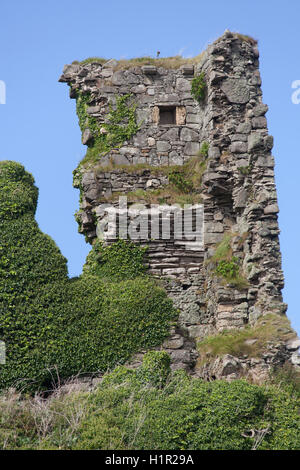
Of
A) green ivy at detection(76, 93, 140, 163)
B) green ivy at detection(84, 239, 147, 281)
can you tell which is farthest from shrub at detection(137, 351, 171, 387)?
green ivy at detection(76, 93, 140, 163)

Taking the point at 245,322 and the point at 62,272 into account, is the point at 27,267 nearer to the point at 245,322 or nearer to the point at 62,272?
the point at 62,272

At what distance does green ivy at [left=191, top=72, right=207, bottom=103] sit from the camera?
22.6m

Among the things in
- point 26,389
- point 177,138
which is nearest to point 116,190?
point 177,138

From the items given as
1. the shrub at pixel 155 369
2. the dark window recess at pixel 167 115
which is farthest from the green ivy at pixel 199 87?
the shrub at pixel 155 369

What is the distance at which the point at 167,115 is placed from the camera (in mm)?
22984

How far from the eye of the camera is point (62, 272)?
19.5 meters

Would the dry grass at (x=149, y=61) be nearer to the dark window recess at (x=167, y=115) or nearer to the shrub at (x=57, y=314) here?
the dark window recess at (x=167, y=115)

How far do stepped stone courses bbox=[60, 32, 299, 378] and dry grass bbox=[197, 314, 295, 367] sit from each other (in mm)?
237

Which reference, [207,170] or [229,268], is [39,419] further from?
[207,170]

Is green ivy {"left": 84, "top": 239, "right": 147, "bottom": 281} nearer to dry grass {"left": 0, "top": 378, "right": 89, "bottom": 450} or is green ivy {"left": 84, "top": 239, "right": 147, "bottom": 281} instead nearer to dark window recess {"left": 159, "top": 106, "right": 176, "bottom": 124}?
dark window recess {"left": 159, "top": 106, "right": 176, "bottom": 124}

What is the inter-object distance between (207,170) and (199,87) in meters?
2.14

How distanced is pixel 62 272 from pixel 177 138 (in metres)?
4.86
